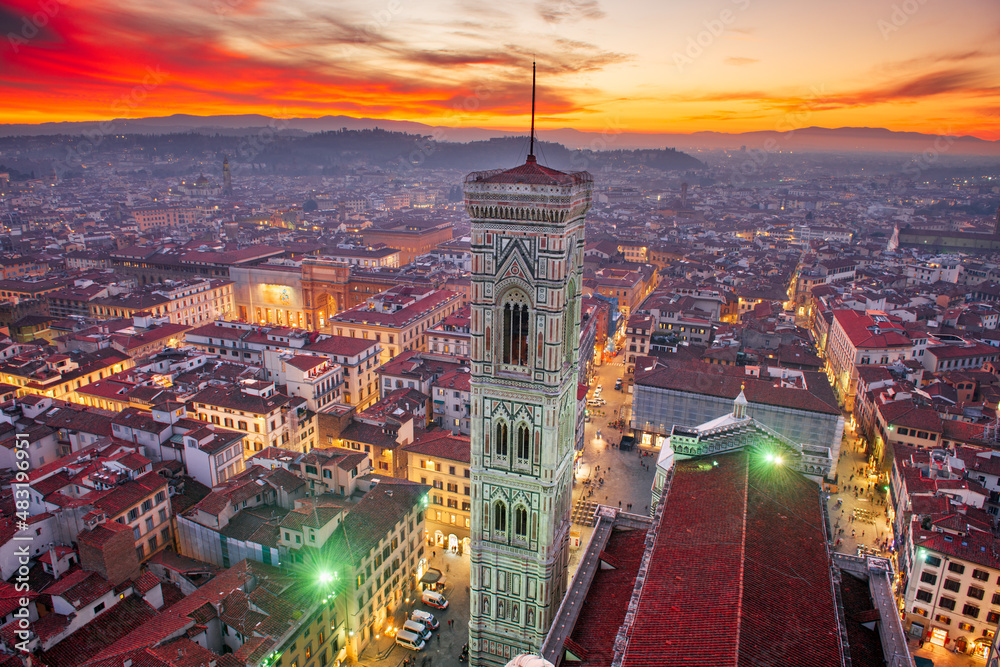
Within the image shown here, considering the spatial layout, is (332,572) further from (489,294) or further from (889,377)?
(889,377)

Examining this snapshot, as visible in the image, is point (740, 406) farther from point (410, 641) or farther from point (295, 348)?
point (295, 348)

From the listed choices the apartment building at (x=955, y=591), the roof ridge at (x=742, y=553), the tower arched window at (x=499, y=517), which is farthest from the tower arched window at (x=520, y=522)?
the apartment building at (x=955, y=591)

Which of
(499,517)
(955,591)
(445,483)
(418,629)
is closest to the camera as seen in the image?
(499,517)

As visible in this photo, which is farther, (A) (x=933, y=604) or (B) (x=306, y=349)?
(B) (x=306, y=349)

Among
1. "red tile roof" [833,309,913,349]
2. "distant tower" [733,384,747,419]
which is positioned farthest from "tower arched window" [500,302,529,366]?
"red tile roof" [833,309,913,349]

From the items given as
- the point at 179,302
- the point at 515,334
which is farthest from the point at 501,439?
the point at 179,302

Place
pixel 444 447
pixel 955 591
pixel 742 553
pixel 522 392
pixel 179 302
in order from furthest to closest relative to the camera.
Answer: pixel 179 302 < pixel 444 447 < pixel 955 591 < pixel 522 392 < pixel 742 553

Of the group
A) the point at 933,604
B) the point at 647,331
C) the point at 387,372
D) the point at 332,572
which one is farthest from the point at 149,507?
the point at 647,331
